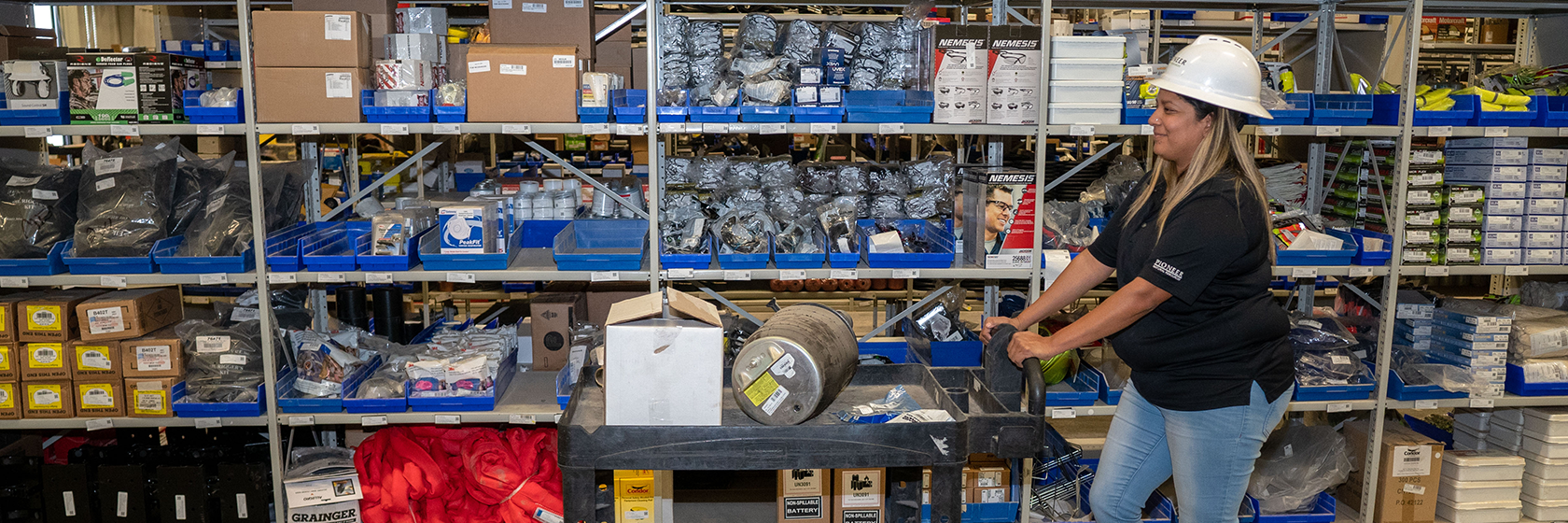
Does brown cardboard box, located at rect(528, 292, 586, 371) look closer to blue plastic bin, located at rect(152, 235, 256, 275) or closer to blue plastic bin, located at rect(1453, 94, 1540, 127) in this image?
blue plastic bin, located at rect(152, 235, 256, 275)

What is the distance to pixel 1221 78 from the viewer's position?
7.10ft

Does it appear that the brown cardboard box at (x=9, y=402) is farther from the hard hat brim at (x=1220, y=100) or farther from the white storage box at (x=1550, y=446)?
the white storage box at (x=1550, y=446)

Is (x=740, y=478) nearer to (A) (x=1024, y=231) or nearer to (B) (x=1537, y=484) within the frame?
(A) (x=1024, y=231)

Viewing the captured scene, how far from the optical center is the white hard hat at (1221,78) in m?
2.16

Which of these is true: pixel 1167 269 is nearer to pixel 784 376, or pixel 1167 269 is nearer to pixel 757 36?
pixel 784 376

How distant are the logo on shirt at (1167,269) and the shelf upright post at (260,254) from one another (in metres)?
2.88

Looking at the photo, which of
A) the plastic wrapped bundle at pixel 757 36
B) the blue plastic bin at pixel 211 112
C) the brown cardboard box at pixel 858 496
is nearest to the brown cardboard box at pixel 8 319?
the blue plastic bin at pixel 211 112

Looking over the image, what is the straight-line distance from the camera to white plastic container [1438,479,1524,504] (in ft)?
12.4

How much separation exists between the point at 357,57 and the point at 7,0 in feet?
5.65

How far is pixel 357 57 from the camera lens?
3.31m

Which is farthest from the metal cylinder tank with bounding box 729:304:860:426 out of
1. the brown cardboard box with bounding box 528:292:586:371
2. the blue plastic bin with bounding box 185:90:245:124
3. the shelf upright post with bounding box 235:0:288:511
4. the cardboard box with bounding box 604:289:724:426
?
the blue plastic bin with bounding box 185:90:245:124

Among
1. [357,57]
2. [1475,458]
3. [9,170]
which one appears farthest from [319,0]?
[1475,458]

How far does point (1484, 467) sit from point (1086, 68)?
226 centimetres

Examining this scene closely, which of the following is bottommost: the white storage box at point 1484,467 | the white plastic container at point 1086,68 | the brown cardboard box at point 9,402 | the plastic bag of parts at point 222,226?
the white storage box at point 1484,467
